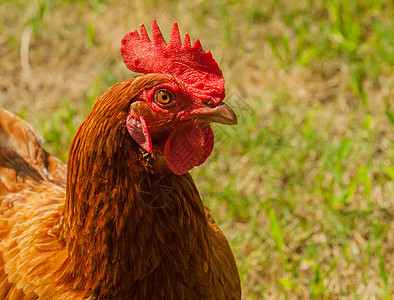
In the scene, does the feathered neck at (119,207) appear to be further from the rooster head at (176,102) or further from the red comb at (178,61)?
the red comb at (178,61)

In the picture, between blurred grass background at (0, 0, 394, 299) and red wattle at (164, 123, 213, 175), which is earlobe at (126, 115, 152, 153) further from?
blurred grass background at (0, 0, 394, 299)

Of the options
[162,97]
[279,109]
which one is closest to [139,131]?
[162,97]

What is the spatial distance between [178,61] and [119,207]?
58 centimetres

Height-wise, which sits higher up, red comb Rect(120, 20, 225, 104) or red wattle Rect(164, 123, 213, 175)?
red comb Rect(120, 20, 225, 104)

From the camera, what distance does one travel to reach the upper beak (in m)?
1.79

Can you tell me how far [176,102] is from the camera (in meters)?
1.82

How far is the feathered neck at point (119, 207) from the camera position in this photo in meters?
1.84

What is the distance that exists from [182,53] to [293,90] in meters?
2.50

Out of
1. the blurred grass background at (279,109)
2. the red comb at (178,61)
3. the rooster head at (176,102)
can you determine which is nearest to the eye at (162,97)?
the rooster head at (176,102)

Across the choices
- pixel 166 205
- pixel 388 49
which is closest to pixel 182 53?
pixel 166 205

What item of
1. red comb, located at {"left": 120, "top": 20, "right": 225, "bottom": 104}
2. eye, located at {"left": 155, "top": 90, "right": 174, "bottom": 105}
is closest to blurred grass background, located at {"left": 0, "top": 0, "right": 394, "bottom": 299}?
Result: red comb, located at {"left": 120, "top": 20, "right": 225, "bottom": 104}

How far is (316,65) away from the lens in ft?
14.6

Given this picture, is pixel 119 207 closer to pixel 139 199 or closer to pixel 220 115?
pixel 139 199

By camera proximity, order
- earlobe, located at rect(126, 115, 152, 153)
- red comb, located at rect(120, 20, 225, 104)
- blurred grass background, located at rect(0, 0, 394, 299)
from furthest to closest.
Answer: blurred grass background, located at rect(0, 0, 394, 299) < red comb, located at rect(120, 20, 225, 104) < earlobe, located at rect(126, 115, 152, 153)
